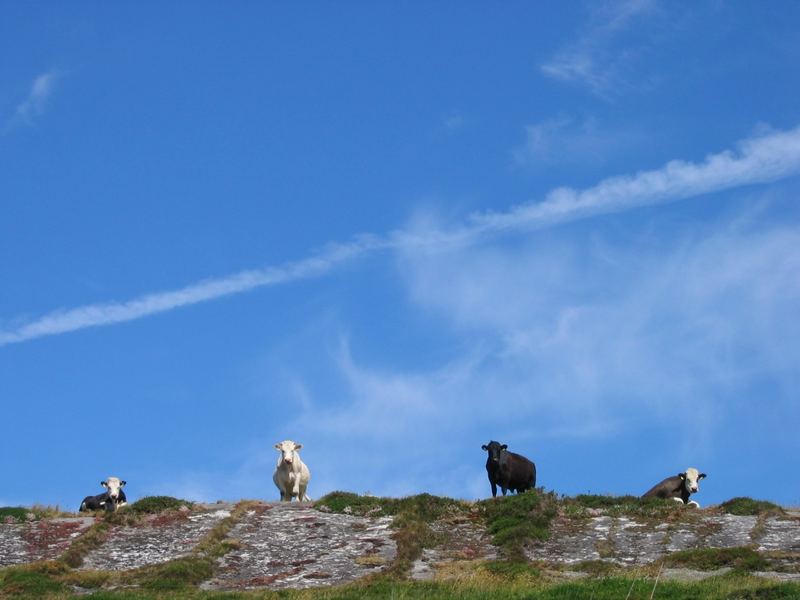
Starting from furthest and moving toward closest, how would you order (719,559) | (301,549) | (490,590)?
(301,549) < (719,559) < (490,590)

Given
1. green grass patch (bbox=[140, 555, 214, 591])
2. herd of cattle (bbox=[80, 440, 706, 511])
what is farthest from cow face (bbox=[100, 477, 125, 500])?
green grass patch (bbox=[140, 555, 214, 591])

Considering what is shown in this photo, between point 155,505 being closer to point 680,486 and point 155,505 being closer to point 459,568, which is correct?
point 459,568

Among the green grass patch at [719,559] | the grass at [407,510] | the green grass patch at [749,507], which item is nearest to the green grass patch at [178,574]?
the grass at [407,510]

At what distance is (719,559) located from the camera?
28.7 m

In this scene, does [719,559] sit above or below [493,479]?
below

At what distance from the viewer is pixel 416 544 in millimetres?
31984

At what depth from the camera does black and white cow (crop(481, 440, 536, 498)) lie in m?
45.0

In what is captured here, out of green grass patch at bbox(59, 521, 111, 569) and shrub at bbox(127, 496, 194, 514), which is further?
shrub at bbox(127, 496, 194, 514)

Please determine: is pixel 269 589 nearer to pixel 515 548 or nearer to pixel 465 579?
pixel 465 579

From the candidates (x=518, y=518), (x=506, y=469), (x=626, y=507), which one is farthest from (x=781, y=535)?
(x=506, y=469)

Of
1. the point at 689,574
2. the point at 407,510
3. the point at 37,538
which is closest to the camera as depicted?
the point at 689,574

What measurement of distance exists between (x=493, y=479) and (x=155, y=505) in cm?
1328

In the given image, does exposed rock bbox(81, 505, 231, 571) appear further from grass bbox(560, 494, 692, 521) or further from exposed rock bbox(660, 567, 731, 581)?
exposed rock bbox(660, 567, 731, 581)

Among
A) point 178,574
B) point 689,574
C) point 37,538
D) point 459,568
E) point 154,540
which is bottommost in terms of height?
point 689,574
